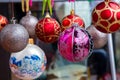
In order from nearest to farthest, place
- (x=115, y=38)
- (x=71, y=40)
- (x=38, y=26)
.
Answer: (x=71, y=40), (x=38, y=26), (x=115, y=38)

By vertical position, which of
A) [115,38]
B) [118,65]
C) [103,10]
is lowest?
[118,65]

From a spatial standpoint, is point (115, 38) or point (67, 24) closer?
point (67, 24)

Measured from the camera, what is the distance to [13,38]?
30.1 inches

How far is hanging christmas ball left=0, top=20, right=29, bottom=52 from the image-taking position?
77 cm

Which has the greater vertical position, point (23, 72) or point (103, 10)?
point (103, 10)

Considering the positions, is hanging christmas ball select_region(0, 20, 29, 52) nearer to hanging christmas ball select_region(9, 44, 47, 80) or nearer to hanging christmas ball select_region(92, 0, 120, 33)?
hanging christmas ball select_region(9, 44, 47, 80)

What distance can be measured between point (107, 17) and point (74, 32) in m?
0.10

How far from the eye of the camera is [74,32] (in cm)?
73

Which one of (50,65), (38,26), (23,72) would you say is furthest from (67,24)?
(50,65)


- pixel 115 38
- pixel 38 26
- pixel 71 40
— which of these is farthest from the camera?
pixel 115 38

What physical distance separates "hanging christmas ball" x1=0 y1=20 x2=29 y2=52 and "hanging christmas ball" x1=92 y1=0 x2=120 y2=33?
205mm

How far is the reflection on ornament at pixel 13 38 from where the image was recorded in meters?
0.77

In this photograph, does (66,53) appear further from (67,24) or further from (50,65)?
(50,65)

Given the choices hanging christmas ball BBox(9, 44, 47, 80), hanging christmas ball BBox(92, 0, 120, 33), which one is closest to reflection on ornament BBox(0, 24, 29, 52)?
hanging christmas ball BBox(9, 44, 47, 80)
